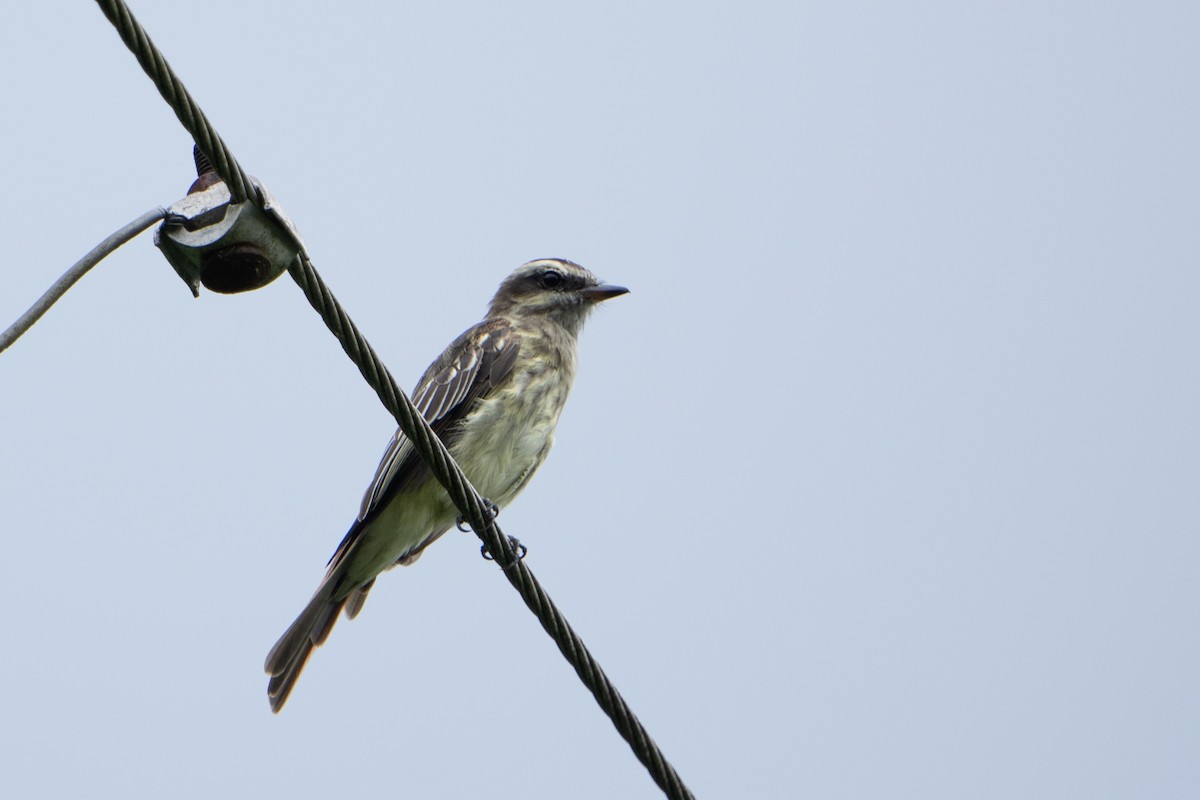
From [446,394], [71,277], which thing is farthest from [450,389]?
[71,277]

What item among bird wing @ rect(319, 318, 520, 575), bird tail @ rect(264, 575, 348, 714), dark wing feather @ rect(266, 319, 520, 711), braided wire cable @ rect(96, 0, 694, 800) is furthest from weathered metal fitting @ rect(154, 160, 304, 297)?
bird tail @ rect(264, 575, 348, 714)

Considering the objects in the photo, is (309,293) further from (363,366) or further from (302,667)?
(302,667)

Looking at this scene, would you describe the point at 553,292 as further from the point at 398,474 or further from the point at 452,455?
the point at 398,474

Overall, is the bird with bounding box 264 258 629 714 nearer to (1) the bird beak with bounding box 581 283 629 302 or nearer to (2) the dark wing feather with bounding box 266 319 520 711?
(2) the dark wing feather with bounding box 266 319 520 711

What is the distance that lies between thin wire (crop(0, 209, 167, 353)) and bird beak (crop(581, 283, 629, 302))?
224 inches

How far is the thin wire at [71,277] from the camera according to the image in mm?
3051

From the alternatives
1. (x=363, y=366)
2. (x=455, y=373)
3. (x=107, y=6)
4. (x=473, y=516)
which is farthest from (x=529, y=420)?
(x=107, y=6)

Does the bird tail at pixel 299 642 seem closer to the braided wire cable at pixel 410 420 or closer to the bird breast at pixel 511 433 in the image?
the bird breast at pixel 511 433

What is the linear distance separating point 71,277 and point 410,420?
4.04 feet

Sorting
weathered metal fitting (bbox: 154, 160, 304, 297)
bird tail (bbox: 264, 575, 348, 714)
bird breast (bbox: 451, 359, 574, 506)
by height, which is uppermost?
weathered metal fitting (bbox: 154, 160, 304, 297)

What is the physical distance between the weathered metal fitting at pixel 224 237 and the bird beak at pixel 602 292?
5467mm

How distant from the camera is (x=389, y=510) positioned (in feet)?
24.6

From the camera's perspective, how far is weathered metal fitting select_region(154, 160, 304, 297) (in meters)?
3.65

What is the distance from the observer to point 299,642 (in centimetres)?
750
